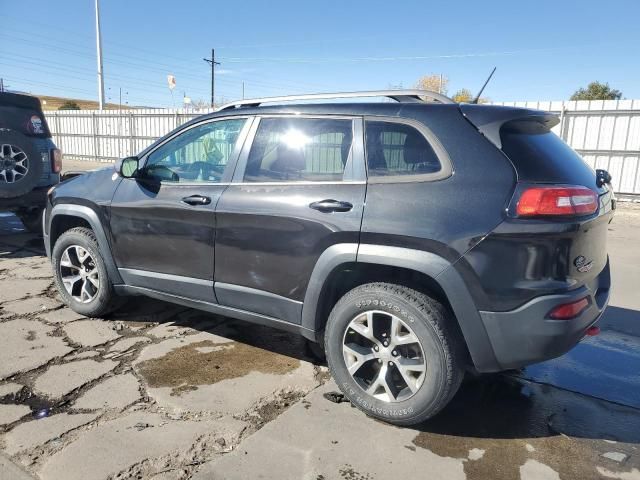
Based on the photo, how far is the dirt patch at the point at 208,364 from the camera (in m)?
3.29

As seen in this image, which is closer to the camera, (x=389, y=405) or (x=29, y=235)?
(x=389, y=405)

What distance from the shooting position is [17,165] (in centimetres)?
628

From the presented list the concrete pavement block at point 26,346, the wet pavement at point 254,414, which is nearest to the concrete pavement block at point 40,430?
the wet pavement at point 254,414

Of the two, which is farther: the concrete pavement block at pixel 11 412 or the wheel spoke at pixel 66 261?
the wheel spoke at pixel 66 261

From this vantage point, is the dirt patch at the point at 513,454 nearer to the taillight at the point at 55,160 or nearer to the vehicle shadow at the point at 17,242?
the vehicle shadow at the point at 17,242

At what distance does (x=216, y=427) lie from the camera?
2756 mm

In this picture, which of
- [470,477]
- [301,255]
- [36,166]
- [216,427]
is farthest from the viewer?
[36,166]

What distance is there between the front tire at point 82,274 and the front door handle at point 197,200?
1.12m

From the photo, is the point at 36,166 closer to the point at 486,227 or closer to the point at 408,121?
the point at 408,121

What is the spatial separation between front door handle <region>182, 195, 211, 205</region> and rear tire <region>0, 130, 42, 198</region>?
3.97 meters

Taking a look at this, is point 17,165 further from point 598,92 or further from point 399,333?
point 598,92

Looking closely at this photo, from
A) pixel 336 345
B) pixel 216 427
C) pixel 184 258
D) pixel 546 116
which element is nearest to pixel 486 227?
pixel 546 116

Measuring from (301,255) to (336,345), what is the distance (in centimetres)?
56

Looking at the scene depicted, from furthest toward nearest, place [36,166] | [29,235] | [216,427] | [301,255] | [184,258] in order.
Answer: [29,235]
[36,166]
[184,258]
[301,255]
[216,427]
